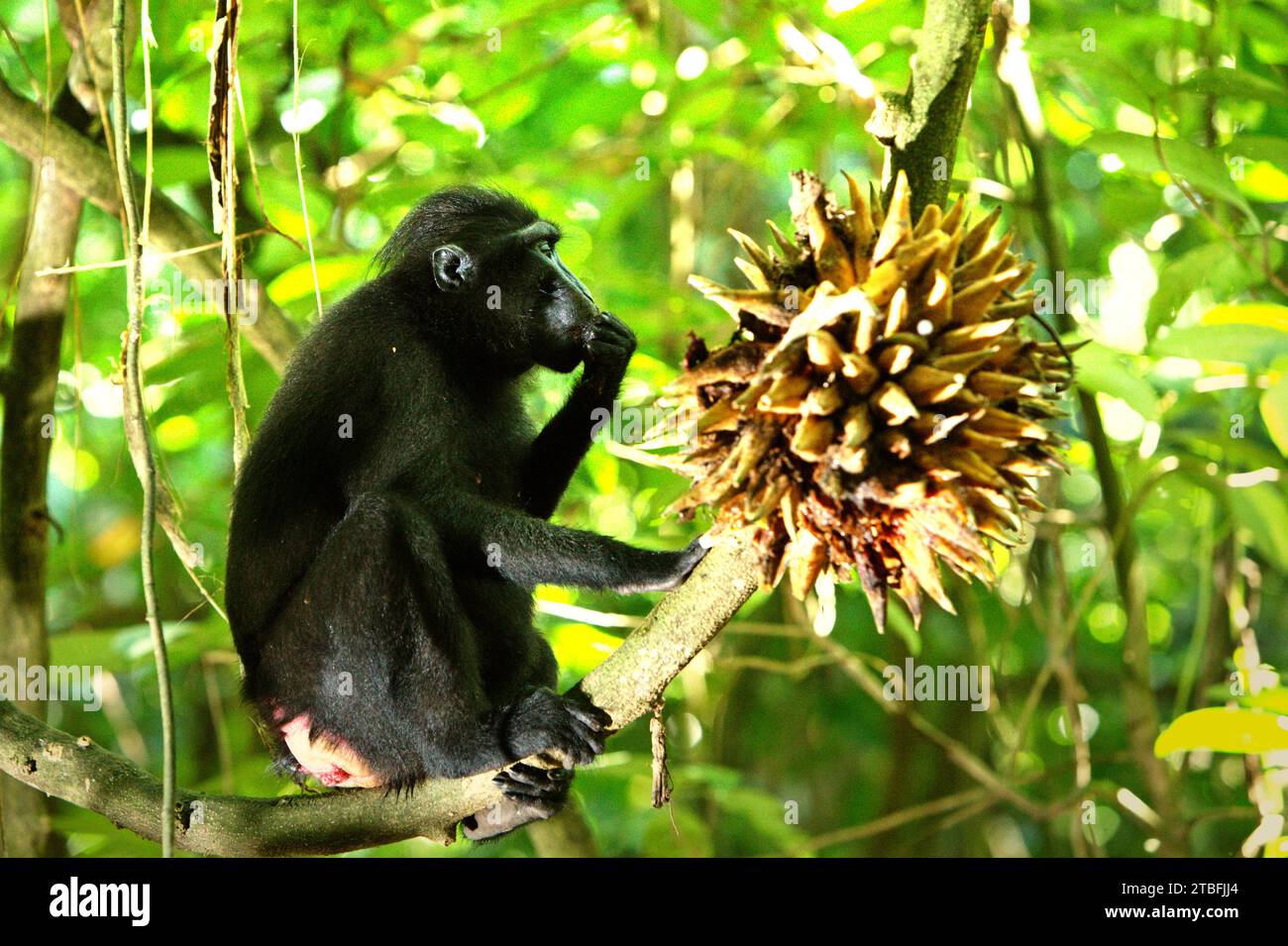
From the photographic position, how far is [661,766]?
9.33 ft

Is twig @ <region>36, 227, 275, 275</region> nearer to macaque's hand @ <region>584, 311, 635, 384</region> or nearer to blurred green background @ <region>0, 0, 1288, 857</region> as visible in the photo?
blurred green background @ <region>0, 0, 1288, 857</region>

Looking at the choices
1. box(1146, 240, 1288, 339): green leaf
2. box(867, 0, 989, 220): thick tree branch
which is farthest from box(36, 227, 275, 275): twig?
box(1146, 240, 1288, 339): green leaf

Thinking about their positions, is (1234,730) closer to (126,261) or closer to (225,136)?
(225,136)

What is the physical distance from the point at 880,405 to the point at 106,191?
3.80m

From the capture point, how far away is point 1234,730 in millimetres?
2621

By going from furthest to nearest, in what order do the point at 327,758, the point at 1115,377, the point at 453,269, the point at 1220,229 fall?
the point at 453,269 < the point at 1220,229 < the point at 327,758 < the point at 1115,377

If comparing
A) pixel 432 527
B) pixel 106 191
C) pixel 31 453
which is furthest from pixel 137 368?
pixel 31 453

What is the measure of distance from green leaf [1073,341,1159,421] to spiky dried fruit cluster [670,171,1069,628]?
1402 mm

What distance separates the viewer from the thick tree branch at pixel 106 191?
182 inches

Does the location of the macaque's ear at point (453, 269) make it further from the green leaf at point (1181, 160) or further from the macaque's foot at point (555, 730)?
the green leaf at point (1181, 160)

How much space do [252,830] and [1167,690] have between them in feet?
21.6

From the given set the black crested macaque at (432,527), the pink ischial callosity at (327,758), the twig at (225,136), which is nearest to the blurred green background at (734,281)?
the twig at (225,136)

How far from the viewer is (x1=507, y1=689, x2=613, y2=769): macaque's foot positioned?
2914 mm

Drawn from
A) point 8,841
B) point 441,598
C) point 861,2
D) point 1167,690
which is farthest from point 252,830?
point 1167,690
